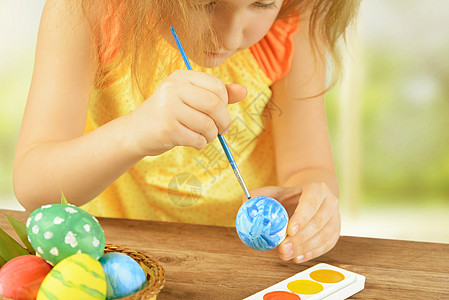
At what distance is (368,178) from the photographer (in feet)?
8.19

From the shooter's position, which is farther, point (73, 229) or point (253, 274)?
point (253, 274)

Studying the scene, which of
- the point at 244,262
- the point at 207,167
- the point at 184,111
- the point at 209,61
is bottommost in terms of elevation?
the point at 244,262

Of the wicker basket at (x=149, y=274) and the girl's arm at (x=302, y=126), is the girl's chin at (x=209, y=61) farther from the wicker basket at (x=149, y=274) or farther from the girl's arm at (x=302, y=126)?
the wicker basket at (x=149, y=274)

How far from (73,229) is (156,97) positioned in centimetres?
30

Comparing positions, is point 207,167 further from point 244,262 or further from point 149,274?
point 149,274

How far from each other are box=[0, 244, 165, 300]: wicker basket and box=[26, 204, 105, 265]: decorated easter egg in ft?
0.23

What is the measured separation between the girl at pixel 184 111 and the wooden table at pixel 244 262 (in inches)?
2.0

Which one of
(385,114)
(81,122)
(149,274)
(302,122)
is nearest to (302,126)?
(302,122)

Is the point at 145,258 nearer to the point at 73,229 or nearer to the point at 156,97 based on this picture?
the point at 73,229

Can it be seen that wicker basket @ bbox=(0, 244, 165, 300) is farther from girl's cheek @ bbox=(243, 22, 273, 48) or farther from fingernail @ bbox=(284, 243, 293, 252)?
girl's cheek @ bbox=(243, 22, 273, 48)

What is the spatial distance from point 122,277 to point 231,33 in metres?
0.52

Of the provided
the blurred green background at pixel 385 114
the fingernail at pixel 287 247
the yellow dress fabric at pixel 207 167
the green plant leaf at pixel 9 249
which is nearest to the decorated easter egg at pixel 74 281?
the green plant leaf at pixel 9 249

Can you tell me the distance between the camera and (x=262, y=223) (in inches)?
31.0

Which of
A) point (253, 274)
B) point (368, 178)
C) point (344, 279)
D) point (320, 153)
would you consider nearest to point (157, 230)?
point (253, 274)
